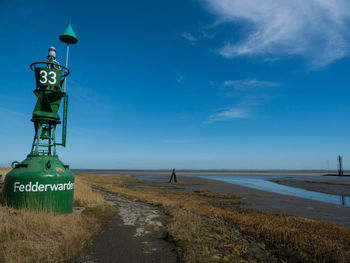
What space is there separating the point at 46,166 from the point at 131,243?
488cm

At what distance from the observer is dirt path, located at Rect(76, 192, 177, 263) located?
5.80m

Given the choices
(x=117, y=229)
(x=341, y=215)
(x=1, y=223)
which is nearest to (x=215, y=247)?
(x=117, y=229)

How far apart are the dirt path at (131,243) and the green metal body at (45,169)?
8.03 ft

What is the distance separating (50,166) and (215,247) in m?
6.99

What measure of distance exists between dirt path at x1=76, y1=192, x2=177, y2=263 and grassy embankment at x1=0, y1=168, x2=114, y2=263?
39 cm

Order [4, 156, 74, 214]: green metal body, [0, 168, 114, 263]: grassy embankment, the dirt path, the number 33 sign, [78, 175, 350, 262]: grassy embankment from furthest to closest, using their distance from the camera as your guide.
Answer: the number 33 sign → [4, 156, 74, 214]: green metal body → [78, 175, 350, 262]: grassy embankment → the dirt path → [0, 168, 114, 263]: grassy embankment

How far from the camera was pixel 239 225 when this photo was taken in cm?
922

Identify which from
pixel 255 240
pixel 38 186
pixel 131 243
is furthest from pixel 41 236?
pixel 255 240

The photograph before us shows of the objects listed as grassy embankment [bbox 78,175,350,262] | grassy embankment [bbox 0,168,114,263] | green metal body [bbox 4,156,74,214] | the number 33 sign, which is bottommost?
grassy embankment [bbox 78,175,350,262]

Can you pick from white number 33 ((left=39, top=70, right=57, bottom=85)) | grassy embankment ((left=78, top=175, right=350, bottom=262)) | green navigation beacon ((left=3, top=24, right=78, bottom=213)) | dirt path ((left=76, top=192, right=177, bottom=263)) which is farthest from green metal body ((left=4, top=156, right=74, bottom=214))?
grassy embankment ((left=78, top=175, right=350, bottom=262))

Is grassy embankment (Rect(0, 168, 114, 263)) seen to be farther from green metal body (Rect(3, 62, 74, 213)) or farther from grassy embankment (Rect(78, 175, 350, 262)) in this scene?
grassy embankment (Rect(78, 175, 350, 262))

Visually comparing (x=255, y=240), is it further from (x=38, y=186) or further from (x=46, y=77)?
(x=46, y=77)

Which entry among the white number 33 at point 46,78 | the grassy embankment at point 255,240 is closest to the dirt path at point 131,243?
the grassy embankment at point 255,240

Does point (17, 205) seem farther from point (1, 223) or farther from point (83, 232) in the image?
point (83, 232)
